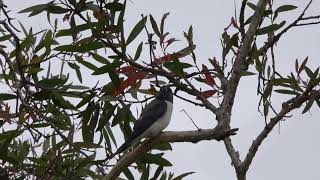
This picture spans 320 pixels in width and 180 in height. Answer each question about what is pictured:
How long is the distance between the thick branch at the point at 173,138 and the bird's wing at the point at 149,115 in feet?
3.08

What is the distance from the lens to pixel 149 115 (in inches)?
194

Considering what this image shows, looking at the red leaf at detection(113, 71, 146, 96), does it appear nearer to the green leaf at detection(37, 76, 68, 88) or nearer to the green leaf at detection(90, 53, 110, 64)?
the green leaf at detection(90, 53, 110, 64)

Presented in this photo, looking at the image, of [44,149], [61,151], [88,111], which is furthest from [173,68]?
[44,149]

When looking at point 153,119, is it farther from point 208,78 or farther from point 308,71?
point 308,71

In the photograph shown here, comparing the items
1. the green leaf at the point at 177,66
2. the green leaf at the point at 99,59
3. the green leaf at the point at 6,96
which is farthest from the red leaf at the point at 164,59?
the green leaf at the point at 6,96

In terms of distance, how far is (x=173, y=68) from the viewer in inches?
141

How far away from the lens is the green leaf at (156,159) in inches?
167

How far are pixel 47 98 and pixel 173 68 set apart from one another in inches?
38.1

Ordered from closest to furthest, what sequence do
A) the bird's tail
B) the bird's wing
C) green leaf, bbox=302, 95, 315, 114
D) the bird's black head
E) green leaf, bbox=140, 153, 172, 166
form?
green leaf, bbox=302, 95, 315, 114 → green leaf, bbox=140, 153, 172, 166 → the bird's tail → the bird's wing → the bird's black head

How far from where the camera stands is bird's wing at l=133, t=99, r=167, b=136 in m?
4.48

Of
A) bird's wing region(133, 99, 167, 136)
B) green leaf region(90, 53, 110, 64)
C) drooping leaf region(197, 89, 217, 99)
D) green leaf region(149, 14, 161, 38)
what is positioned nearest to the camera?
drooping leaf region(197, 89, 217, 99)

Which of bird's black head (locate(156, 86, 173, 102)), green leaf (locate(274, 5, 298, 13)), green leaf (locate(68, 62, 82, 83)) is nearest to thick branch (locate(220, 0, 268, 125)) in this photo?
green leaf (locate(274, 5, 298, 13))

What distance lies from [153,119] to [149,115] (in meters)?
0.12

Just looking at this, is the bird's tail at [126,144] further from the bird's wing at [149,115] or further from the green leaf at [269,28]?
the green leaf at [269,28]
